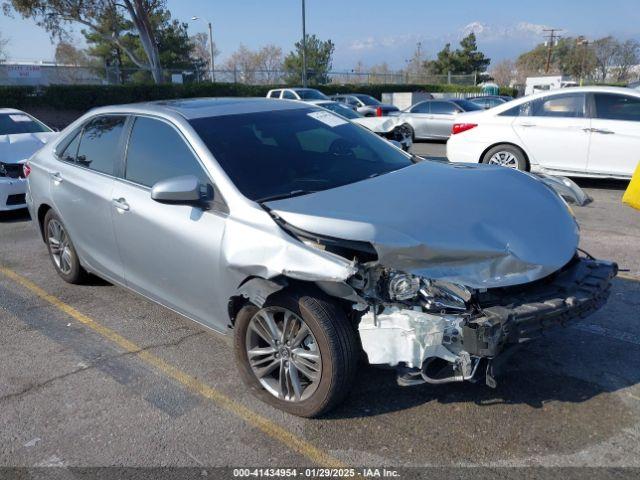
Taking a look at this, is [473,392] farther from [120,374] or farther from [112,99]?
[112,99]

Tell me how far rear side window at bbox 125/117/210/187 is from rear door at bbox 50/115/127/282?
0.22m

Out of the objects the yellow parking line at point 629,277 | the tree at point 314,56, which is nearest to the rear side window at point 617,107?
the yellow parking line at point 629,277

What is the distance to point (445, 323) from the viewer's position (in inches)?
109

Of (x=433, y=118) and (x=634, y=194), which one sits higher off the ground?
(x=433, y=118)

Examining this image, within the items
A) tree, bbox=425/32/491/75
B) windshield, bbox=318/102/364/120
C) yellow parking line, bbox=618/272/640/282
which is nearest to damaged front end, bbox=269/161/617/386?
yellow parking line, bbox=618/272/640/282

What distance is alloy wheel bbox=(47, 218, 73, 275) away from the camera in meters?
5.21

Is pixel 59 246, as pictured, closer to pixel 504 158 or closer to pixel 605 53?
pixel 504 158

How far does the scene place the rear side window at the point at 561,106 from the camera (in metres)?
8.84

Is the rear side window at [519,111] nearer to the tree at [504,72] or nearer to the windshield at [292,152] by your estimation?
the windshield at [292,152]

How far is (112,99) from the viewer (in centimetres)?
2698

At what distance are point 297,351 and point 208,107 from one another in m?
2.03

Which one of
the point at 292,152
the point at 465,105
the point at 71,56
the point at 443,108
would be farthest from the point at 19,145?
the point at 71,56

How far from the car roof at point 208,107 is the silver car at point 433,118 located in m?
12.8

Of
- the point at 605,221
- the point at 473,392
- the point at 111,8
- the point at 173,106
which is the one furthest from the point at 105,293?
the point at 111,8
